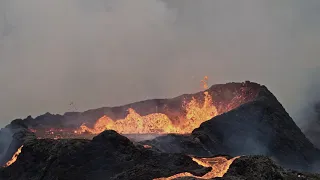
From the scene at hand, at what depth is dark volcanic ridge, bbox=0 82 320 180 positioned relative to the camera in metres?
82.8

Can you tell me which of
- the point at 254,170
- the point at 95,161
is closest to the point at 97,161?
the point at 95,161

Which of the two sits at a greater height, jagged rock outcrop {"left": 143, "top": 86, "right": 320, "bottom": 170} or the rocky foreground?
jagged rock outcrop {"left": 143, "top": 86, "right": 320, "bottom": 170}

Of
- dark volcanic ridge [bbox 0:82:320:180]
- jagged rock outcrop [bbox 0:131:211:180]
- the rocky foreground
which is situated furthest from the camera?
jagged rock outcrop [bbox 0:131:211:180]

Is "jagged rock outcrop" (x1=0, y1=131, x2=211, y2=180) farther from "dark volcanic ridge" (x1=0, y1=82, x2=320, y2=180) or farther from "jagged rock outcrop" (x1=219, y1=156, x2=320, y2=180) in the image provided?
"jagged rock outcrop" (x1=219, y1=156, x2=320, y2=180)

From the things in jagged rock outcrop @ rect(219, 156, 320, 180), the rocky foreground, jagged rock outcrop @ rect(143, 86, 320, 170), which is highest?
jagged rock outcrop @ rect(143, 86, 320, 170)

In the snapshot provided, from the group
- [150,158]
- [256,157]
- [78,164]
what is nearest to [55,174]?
[78,164]

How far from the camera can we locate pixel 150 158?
3775 inches

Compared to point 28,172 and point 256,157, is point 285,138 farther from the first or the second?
point 256,157

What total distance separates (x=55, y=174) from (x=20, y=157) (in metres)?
24.2

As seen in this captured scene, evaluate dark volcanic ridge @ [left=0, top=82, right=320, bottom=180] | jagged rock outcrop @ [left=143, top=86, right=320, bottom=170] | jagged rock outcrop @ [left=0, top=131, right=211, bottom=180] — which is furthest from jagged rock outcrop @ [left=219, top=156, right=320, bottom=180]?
jagged rock outcrop @ [left=143, top=86, right=320, bottom=170]

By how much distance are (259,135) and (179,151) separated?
5481cm

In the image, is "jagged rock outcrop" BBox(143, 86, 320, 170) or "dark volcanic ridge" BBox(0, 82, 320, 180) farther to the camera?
"jagged rock outcrop" BBox(143, 86, 320, 170)

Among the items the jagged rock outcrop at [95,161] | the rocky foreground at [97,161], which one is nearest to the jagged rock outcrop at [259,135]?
the jagged rock outcrop at [95,161]

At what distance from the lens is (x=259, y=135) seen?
182 meters
